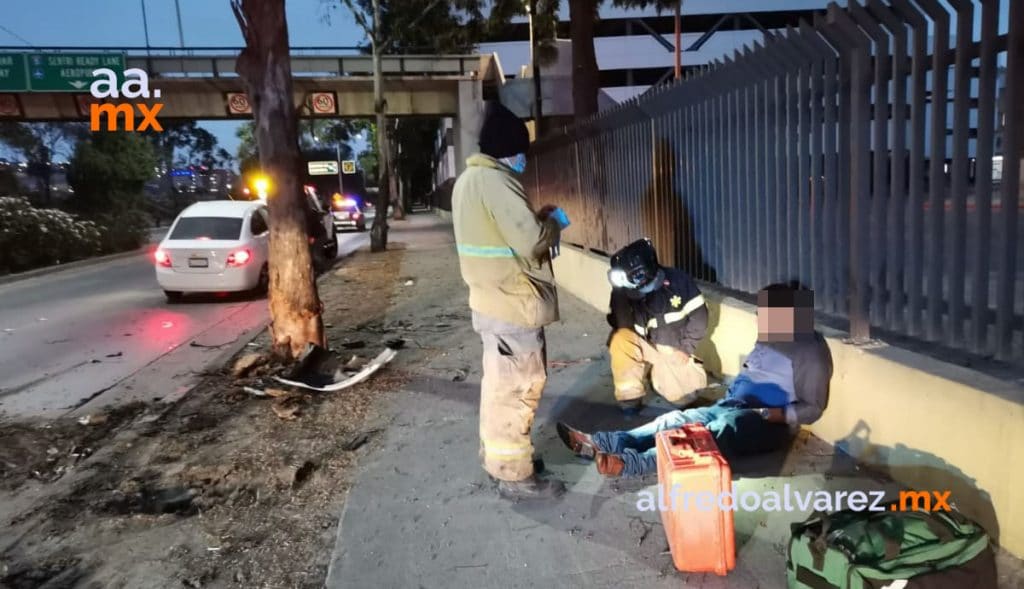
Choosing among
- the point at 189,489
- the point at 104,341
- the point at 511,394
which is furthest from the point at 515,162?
the point at 104,341

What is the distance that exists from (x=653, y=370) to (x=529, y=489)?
158 cm

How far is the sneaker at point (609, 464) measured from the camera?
11.5 ft

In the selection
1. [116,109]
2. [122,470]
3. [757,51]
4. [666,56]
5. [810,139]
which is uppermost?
[666,56]

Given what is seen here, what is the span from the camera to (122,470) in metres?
4.40

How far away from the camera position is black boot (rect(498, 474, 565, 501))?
11.5ft

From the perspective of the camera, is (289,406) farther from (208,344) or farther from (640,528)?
(208,344)

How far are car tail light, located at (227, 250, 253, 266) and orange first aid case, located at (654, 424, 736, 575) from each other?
9742 mm

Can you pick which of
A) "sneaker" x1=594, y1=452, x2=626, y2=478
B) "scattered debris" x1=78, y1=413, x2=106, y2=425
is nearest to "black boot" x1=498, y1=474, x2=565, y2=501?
"sneaker" x1=594, y1=452, x2=626, y2=478

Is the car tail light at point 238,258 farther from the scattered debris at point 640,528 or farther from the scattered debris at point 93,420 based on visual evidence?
the scattered debris at point 640,528

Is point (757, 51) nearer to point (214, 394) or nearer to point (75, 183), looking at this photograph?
point (214, 394)

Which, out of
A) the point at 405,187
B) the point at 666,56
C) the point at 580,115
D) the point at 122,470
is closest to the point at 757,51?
the point at 122,470

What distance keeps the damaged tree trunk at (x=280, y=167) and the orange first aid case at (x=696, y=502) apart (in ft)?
13.9

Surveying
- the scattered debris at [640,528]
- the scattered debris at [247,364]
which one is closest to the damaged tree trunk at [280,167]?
the scattered debris at [247,364]

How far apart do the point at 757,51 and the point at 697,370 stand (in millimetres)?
2226
